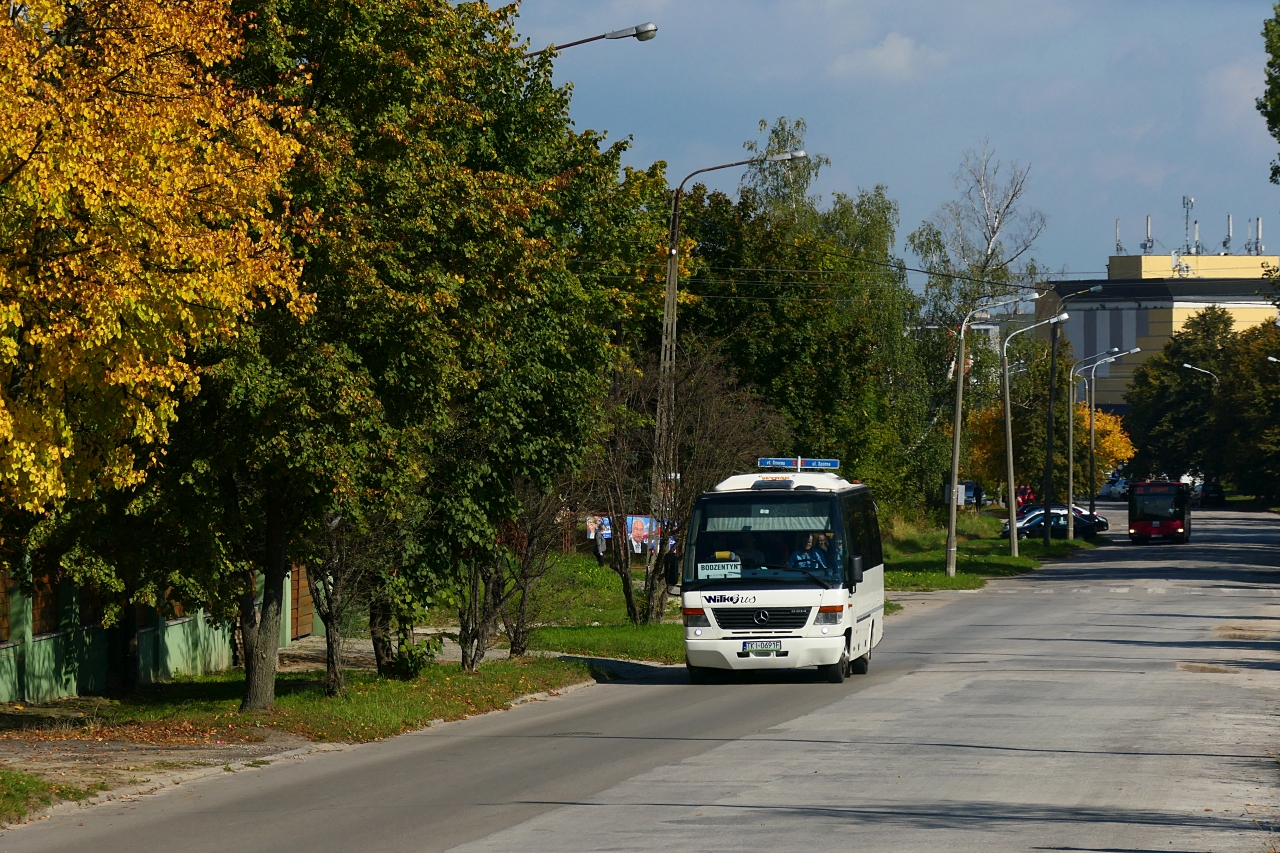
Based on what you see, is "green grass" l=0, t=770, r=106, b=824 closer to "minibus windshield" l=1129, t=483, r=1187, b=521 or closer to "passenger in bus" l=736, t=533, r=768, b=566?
"passenger in bus" l=736, t=533, r=768, b=566

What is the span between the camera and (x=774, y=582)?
20250 mm

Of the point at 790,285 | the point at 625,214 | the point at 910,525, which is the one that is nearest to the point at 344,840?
the point at 625,214

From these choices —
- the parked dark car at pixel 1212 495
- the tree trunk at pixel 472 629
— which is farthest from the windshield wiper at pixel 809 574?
the parked dark car at pixel 1212 495

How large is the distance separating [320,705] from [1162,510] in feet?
201

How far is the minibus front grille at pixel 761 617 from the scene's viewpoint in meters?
20.0

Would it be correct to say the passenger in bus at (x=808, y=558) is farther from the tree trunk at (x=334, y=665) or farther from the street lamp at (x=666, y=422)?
the street lamp at (x=666, y=422)

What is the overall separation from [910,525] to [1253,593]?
3279 cm

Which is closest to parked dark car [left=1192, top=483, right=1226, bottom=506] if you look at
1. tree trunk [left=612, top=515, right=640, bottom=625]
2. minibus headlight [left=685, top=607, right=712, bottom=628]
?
tree trunk [left=612, top=515, right=640, bottom=625]

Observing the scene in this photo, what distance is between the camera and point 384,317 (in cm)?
1502

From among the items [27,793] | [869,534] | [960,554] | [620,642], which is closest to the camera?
[27,793]

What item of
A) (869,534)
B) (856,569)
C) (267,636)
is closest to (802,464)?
(869,534)

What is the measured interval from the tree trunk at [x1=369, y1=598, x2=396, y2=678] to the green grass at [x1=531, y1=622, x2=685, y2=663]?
15.9 ft

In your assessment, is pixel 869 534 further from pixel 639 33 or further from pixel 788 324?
pixel 788 324

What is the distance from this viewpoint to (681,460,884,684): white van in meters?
20.0
